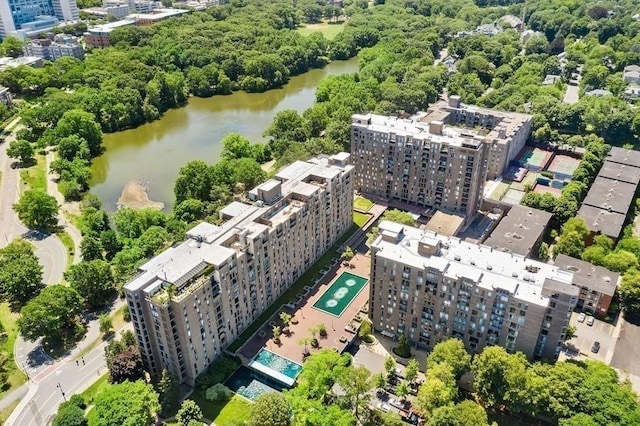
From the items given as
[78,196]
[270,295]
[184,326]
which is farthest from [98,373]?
[78,196]

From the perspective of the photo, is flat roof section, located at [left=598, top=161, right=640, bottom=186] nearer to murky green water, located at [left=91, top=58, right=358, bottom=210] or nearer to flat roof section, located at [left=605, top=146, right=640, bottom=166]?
flat roof section, located at [left=605, top=146, right=640, bottom=166]

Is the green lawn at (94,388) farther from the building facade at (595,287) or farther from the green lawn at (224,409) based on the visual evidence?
the building facade at (595,287)

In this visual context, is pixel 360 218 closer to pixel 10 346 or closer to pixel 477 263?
pixel 477 263

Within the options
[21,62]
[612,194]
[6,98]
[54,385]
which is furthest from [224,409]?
[21,62]

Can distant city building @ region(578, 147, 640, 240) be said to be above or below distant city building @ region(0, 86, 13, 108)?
below

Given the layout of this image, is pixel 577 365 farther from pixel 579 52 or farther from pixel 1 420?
pixel 579 52

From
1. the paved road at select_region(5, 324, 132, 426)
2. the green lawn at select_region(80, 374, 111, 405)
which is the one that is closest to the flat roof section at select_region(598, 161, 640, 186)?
the green lawn at select_region(80, 374, 111, 405)

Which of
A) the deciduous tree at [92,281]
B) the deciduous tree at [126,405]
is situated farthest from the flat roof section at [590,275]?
the deciduous tree at [92,281]
